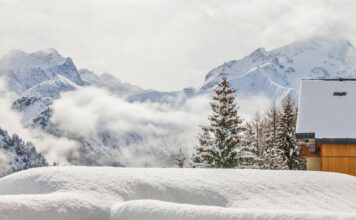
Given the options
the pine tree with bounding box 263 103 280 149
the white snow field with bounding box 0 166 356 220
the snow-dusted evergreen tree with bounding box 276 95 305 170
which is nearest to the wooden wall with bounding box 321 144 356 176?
the snow-dusted evergreen tree with bounding box 276 95 305 170

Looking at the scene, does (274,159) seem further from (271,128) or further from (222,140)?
(271,128)

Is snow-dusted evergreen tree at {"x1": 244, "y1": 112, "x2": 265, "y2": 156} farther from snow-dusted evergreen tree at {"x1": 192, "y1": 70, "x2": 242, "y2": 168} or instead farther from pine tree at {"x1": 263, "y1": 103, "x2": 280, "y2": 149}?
snow-dusted evergreen tree at {"x1": 192, "y1": 70, "x2": 242, "y2": 168}

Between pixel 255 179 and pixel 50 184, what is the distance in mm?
6251

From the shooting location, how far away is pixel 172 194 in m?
17.0

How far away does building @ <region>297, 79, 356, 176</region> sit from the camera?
35188 mm

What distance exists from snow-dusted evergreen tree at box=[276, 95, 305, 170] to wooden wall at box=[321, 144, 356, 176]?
42.7ft

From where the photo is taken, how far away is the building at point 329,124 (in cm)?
3519

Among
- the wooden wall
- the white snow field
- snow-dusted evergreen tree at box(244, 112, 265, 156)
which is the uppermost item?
snow-dusted evergreen tree at box(244, 112, 265, 156)

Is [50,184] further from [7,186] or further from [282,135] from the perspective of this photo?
[282,135]

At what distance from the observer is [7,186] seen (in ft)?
53.7

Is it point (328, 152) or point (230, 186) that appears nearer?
point (230, 186)

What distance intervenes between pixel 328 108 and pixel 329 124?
2.15m

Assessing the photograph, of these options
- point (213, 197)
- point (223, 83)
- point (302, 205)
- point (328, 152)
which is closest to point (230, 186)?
point (213, 197)

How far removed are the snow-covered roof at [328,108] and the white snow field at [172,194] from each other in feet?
48.3
